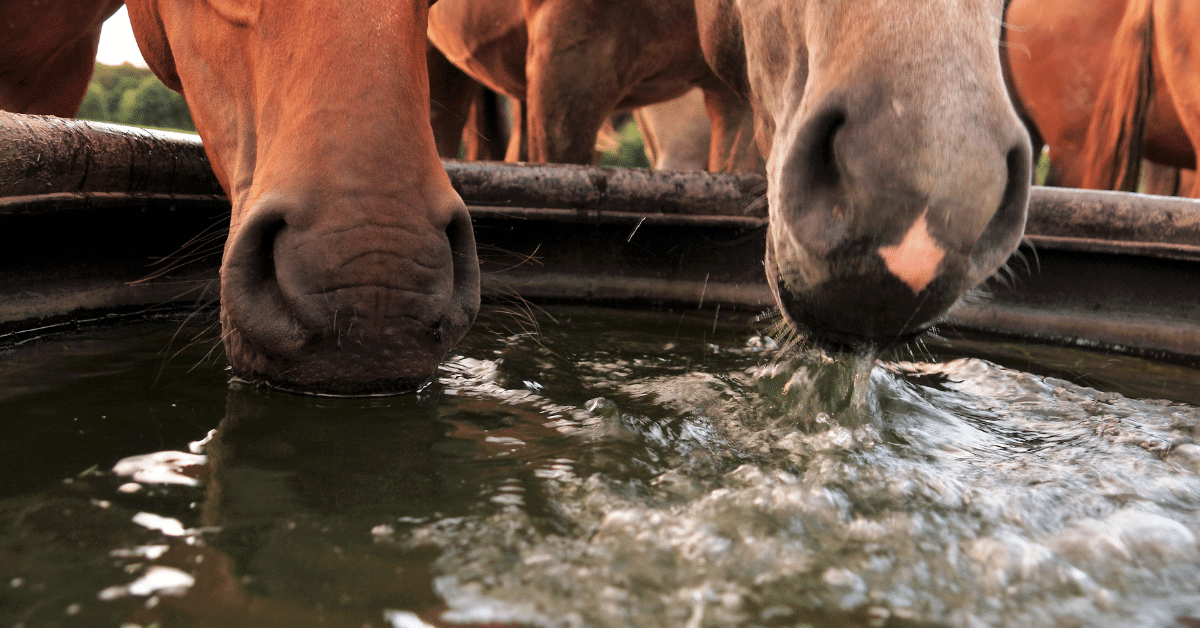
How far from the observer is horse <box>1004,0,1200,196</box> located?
369 cm

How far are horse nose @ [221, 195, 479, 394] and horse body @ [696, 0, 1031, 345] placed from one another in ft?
2.03

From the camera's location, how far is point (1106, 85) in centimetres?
446

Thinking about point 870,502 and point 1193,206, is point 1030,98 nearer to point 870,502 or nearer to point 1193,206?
point 1193,206

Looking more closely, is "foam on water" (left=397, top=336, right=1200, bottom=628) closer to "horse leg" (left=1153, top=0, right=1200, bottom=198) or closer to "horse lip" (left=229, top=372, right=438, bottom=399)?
"horse lip" (left=229, top=372, right=438, bottom=399)

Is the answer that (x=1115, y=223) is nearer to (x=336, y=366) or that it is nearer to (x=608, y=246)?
(x=608, y=246)

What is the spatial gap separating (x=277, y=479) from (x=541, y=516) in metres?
0.37

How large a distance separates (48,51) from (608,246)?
2210mm

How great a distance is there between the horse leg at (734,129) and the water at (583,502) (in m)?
2.40

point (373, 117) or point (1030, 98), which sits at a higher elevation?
point (1030, 98)

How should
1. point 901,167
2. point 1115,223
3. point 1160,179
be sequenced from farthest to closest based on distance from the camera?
1. point 1160,179
2. point 1115,223
3. point 901,167

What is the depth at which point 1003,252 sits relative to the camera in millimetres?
1170

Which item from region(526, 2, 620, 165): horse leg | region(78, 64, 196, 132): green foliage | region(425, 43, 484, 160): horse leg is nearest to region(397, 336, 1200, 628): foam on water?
region(526, 2, 620, 165): horse leg

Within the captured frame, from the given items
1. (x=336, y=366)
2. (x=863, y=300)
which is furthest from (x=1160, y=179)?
(x=336, y=366)

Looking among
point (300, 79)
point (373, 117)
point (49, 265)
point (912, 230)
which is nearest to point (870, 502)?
point (912, 230)
